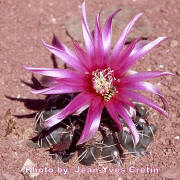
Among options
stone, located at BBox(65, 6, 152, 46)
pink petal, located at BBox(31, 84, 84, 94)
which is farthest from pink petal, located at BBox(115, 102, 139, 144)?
stone, located at BBox(65, 6, 152, 46)

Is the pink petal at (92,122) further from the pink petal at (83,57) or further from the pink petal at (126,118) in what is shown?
the pink petal at (83,57)

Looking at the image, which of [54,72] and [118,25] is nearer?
→ [54,72]

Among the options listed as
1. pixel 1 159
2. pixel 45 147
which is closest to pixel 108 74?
pixel 45 147

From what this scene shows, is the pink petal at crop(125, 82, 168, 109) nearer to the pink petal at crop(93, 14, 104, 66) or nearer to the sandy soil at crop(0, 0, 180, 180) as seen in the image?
the pink petal at crop(93, 14, 104, 66)

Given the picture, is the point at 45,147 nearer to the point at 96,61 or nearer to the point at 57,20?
the point at 96,61

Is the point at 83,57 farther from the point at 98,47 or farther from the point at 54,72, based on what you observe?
the point at 54,72

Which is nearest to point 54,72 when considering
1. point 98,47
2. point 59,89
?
point 59,89
